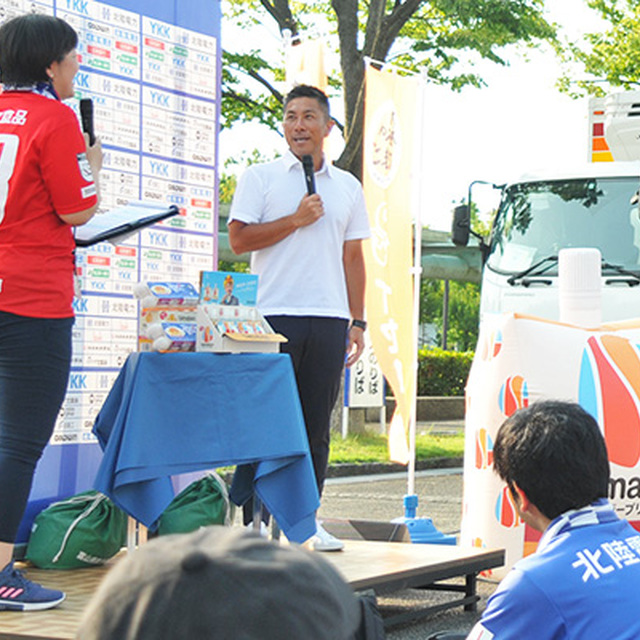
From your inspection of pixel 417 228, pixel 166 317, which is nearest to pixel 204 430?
pixel 166 317

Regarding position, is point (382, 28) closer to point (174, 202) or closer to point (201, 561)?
point (174, 202)

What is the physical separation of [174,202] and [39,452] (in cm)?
232

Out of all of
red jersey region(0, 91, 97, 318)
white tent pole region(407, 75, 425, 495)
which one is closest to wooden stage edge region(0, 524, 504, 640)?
red jersey region(0, 91, 97, 318)

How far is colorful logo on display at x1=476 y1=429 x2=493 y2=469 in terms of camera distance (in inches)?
240

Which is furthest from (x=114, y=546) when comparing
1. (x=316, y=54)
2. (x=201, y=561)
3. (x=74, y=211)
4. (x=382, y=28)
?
(x=382, y=28)

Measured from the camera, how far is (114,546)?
17.2 ft

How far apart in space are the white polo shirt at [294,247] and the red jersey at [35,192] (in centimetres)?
125

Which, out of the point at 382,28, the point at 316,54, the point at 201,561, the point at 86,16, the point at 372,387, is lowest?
the point at 372,387

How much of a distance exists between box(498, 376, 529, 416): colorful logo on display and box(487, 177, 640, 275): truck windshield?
14.2ft

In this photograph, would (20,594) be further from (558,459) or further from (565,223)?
(565,223)

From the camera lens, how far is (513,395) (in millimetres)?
5953

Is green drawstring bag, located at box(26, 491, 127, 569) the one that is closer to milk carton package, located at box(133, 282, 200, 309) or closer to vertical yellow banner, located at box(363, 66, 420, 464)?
milk carton package, located at box(133, 282, 200, 309)

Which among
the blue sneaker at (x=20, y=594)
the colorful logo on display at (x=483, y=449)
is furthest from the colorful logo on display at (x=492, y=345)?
the blue sneaker at (x=20, y=594)

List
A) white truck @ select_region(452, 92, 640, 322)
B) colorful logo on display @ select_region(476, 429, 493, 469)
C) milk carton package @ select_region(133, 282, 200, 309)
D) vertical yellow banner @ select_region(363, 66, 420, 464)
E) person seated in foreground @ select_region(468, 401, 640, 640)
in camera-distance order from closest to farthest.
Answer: person seated in foreground @ select_region(468, 401, 640, 640) → milk carton package @ select_region(133, 282, 200, 309) → colorful logo on display @ select_region(476, 429, 493, 469) → vertical yellow banner @ select_region(363, 66, 420, 464) → white truck @ select_region(452, 92, 640, 322)
